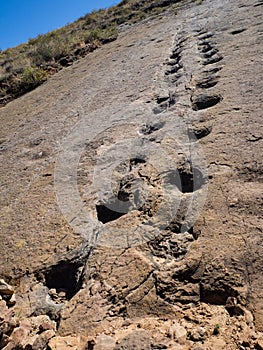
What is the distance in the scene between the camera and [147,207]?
3.08 meters

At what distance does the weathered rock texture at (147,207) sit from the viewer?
88.4 inches

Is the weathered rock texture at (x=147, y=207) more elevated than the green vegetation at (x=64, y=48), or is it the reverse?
the green vegetation at (x=64, y=48)

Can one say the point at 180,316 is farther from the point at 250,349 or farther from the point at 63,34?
the point at 63,34

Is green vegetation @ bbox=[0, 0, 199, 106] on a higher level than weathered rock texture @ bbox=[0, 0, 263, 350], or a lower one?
higher

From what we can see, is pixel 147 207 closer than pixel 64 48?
Yes

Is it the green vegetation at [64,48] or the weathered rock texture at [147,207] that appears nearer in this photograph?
the weathered rock texture at [147,207]

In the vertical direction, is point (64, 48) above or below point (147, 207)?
above

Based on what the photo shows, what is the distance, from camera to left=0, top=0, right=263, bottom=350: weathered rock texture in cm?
225

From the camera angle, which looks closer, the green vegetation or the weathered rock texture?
the weathered rock texture

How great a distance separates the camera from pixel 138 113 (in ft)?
15.1

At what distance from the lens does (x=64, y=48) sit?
31.4 feet

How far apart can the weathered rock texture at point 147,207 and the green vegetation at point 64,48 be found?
7.89ft

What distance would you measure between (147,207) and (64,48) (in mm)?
7862

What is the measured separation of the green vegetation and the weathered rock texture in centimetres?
240
